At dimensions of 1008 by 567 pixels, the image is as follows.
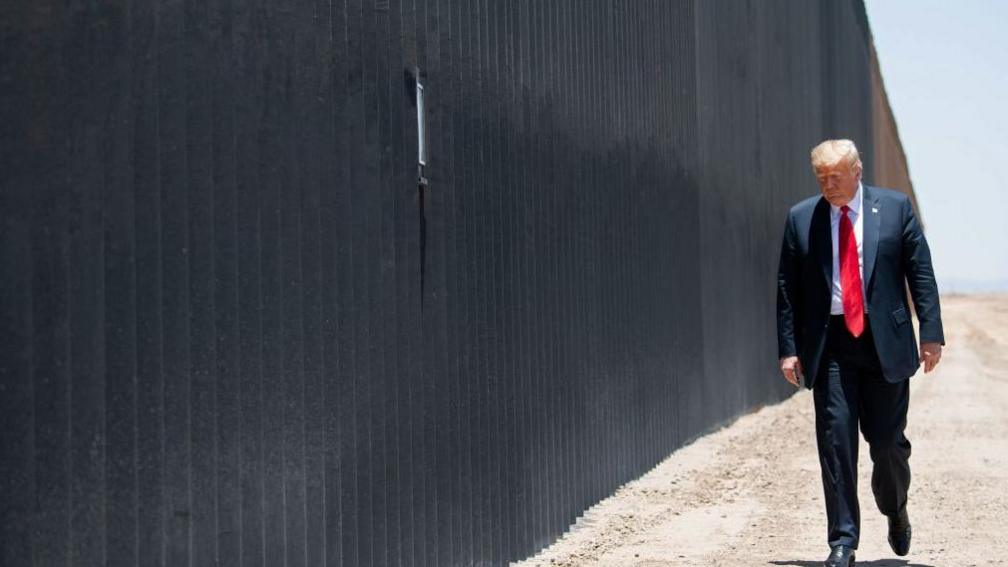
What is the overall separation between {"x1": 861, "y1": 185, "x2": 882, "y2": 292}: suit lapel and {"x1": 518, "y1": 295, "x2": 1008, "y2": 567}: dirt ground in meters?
1.38

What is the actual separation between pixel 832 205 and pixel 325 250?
261 cm

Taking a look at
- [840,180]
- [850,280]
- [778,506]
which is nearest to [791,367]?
[850,280]

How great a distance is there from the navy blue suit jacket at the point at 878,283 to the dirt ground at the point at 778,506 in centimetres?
103

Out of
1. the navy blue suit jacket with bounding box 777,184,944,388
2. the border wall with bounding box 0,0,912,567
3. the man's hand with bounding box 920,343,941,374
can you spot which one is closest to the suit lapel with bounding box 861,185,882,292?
the navy blue suit jacket with bounding box 777,184,944,388

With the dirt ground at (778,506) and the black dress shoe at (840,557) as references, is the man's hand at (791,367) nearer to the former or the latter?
the black dress shoe at (840,557)

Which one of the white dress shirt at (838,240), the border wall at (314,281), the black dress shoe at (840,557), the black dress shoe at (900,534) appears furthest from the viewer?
the black dress shoe at (900,534)

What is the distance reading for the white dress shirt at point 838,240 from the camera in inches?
265

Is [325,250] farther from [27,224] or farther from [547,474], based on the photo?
[547,474]

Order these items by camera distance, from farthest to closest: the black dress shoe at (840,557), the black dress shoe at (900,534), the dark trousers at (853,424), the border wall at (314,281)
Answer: the black dress shoe at (900,534) < the dark trousers at (853,424) < the black dress shoe at (840,557) < the border wall at (314,281)

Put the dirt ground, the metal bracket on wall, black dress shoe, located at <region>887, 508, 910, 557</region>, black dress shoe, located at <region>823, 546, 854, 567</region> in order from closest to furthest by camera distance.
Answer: the metal bracket on wall
black dress shoe, located at <region>823, 546, 854, 567</region>
black dress shoe, located at <region>887, 508, 910, 557</region>
the dirt ground

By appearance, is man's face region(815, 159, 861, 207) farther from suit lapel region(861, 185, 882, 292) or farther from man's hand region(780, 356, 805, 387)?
man's hand region(780, 356, 805, 387)

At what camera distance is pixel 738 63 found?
14859 millimetres

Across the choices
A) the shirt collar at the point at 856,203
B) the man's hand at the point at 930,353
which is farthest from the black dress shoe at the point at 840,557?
the shirt collar at the point at 856,203

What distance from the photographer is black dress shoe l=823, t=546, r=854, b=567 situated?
6.48 metres
